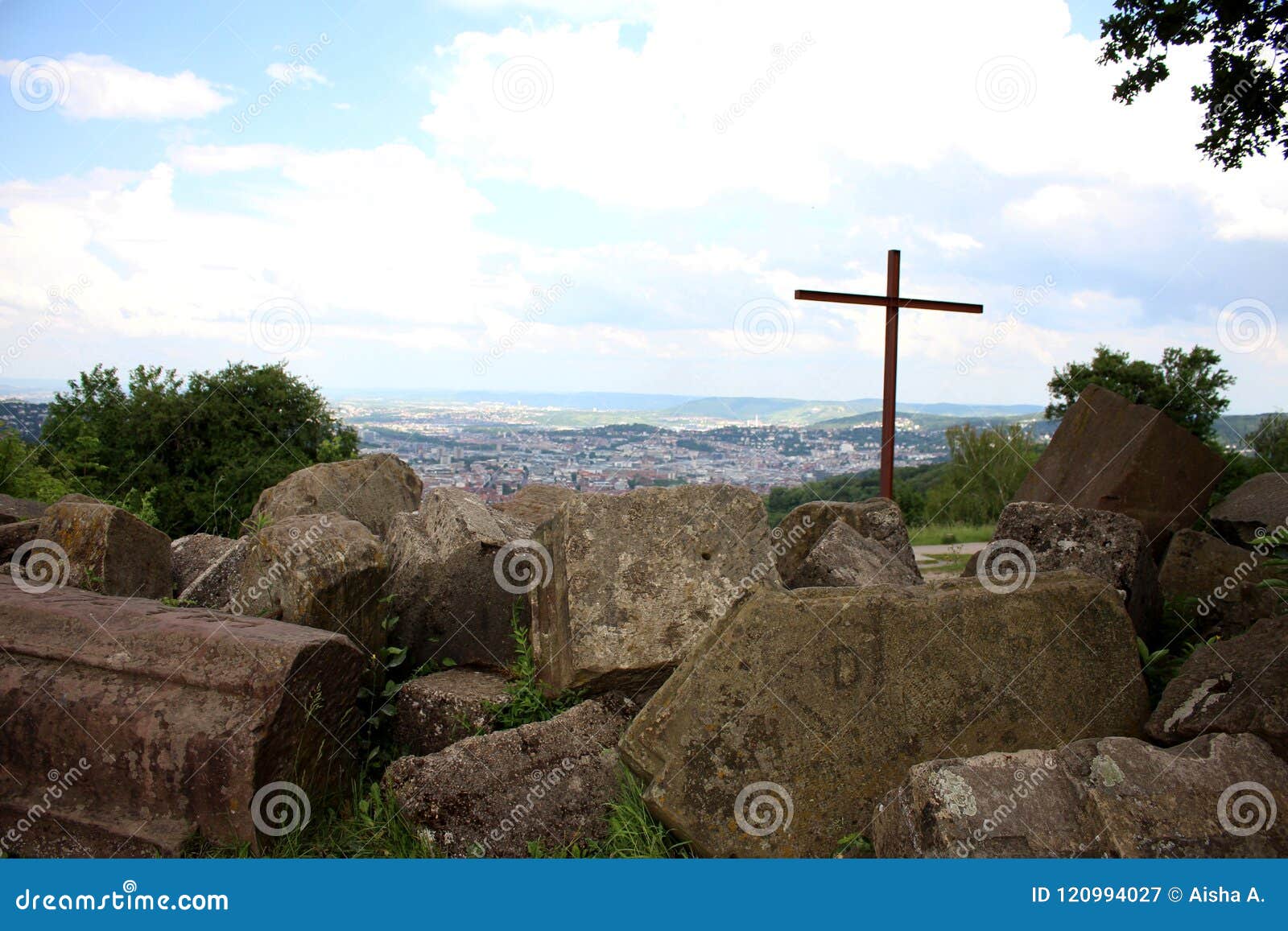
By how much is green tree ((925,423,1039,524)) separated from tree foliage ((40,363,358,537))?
13989 millimetres

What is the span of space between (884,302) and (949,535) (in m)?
7.47

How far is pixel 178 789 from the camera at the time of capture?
17.2 feet

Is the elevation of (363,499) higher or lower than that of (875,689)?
higher

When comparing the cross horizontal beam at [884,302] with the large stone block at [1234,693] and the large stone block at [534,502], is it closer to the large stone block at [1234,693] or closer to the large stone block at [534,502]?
the large stone block at [534,502]

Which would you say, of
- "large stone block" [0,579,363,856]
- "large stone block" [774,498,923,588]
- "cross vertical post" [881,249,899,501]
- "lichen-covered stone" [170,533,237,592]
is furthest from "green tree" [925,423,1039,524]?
"large stone block" [0,579,363,856]

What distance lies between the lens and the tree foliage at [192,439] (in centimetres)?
1523

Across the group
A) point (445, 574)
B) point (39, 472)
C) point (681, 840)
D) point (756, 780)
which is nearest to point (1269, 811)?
point (756, 780)

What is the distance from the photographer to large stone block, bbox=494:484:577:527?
923 centimetres

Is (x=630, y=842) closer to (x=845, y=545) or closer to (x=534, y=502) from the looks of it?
(x=845, y=545)

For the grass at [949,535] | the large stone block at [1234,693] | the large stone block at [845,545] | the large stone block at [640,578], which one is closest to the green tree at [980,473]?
the grass at [949,535]

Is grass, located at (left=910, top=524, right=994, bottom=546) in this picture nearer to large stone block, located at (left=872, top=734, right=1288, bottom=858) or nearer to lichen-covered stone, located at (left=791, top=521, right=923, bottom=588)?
lichen-covered stone, located at (left=791, top=521, right=923, bottom=588)

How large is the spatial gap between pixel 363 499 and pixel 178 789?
4.03 meters

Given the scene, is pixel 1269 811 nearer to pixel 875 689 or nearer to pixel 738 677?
pixel 875 689

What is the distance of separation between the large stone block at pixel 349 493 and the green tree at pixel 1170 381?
58.7 feet
